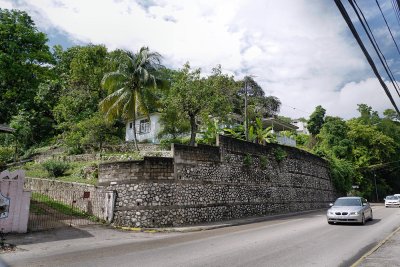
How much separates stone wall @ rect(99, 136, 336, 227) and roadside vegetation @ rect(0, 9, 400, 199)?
2778 mm

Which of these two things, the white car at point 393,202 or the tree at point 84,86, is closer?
the white car at point 393,202

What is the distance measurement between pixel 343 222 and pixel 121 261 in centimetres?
1266

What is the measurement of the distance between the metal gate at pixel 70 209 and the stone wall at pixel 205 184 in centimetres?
66

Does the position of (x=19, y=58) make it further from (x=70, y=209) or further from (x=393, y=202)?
(x=393, y=202)

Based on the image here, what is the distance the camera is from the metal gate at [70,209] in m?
15.3

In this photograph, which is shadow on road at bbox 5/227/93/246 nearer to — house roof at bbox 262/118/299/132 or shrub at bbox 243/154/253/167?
shrub at bbox 243/154/253/167

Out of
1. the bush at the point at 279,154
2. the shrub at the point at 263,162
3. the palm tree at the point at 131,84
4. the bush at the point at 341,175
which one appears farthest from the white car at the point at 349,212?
the bush at the point at 341,175

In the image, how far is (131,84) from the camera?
96.1ft

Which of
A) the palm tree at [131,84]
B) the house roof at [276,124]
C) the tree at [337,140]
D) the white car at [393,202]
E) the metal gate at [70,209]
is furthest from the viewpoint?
the tree at [337,140]

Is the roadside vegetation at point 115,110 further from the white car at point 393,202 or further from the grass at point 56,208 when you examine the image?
the white car at point 393,202

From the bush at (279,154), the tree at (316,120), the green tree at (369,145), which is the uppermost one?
the tree at (316,120)

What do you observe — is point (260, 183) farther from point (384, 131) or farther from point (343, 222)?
point (384, 131)

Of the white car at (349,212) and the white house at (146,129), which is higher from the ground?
the white house at (146,129)

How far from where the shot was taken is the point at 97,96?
42.7 m
